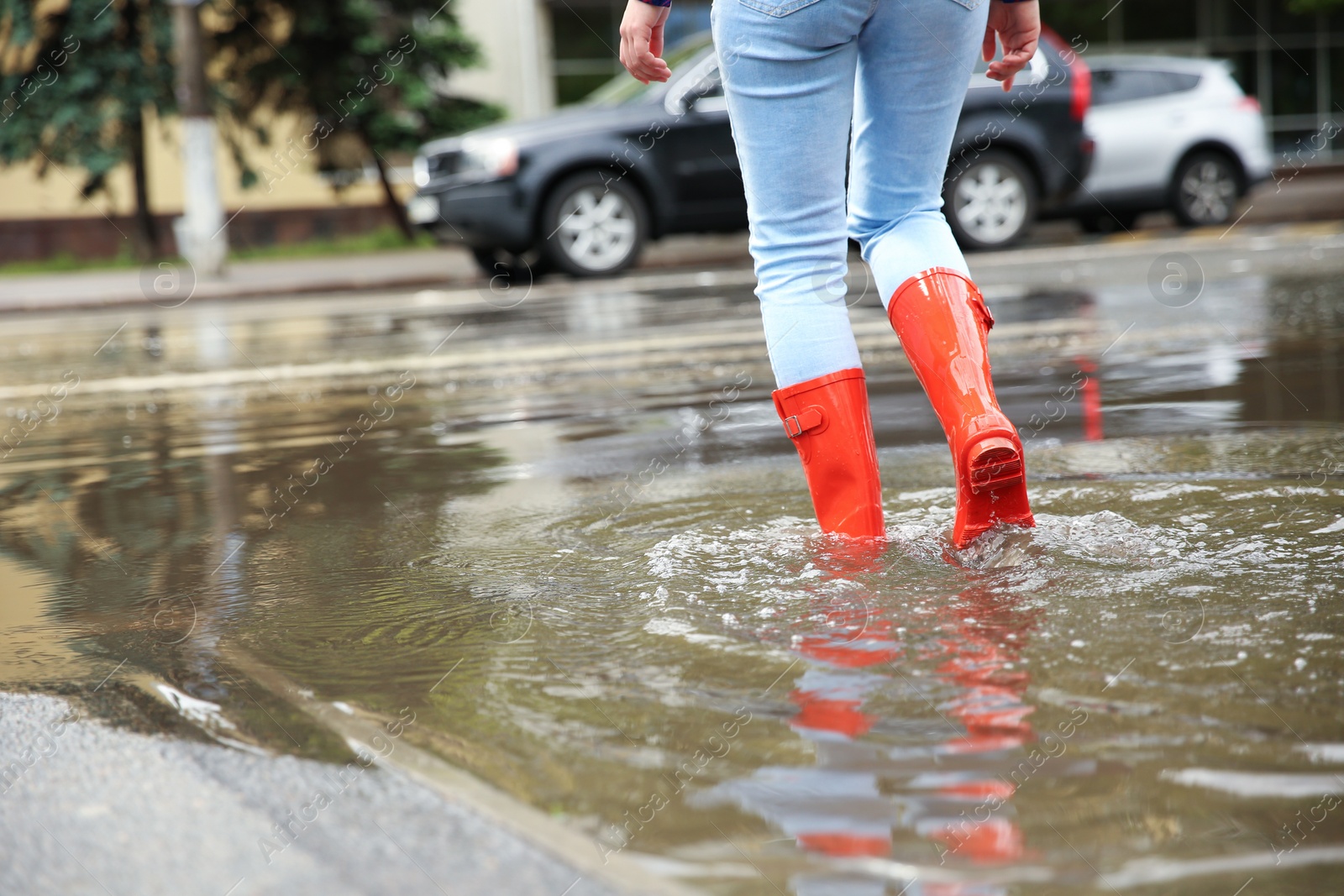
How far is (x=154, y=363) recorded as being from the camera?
22.4 feet

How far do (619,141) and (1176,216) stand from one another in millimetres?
5410

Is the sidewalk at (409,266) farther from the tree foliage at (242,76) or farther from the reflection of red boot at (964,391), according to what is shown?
the reflection of red boot at (964,391)

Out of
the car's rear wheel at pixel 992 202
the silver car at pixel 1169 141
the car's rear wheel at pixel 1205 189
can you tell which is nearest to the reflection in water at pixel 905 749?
the car's rear wheel at pixel 992 202

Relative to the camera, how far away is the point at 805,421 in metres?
2.52

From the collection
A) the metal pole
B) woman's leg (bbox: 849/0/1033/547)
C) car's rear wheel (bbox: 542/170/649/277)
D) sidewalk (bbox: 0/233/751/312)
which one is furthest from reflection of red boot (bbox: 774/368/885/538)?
the metal pole

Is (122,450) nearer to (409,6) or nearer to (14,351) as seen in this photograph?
(14,351)

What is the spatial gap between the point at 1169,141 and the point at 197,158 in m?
9.01

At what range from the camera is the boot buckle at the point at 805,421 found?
251 centimetres

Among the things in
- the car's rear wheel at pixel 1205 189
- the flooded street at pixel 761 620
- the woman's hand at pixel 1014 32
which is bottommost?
the car's rear wheel at pixel 1205 189

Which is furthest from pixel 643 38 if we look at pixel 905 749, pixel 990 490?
pixel 905 749

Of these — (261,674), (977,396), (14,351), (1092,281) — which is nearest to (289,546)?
(261,674)

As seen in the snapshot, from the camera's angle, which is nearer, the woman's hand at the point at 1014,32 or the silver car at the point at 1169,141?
the woman's hand at the point at 1014,32

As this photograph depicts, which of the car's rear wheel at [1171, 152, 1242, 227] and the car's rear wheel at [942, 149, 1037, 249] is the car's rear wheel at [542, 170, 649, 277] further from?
the car's rear wheel at [1171, 152, 1242, 227]

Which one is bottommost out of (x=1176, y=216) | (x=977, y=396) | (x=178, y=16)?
(x=1176, y=216)
